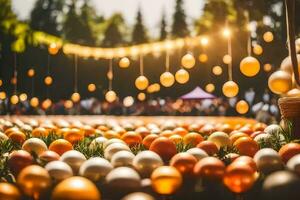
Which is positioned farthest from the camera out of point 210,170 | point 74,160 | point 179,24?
point 179,24

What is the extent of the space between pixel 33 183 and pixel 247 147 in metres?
2.55

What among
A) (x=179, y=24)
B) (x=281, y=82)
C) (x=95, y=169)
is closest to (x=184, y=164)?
(x=95, y=169)

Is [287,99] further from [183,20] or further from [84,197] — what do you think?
[183,20]

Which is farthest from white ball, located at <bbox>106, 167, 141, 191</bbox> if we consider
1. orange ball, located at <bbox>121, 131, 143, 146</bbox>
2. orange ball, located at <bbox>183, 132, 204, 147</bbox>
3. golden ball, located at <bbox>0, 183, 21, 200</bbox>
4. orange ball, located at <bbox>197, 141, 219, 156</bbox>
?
orange ball, located at <bbox>121, 131, 143, 146</bbox>

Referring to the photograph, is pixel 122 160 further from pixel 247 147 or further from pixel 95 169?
pixel 247 147

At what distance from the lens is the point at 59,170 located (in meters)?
4.21

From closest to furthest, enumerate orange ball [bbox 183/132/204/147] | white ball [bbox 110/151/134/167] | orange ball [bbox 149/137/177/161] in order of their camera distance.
Answer: 1. white ball [bbox 110/151/134/167]
2. orange ball [bbox 149/137/177/161]
3. orange ball [bbox 183/132/204/147]

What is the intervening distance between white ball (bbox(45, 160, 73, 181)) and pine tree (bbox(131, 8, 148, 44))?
4489cm

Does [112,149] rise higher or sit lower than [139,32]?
lower

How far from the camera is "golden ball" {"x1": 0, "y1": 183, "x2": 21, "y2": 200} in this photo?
11.9ft

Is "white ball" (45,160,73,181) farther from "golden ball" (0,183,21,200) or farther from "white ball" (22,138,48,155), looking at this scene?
"white ball" (22,138,48,155)

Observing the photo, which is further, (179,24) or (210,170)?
(179,24)

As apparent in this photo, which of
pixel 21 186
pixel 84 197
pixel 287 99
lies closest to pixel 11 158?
pixel 21 186

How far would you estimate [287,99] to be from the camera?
596 centimetres
